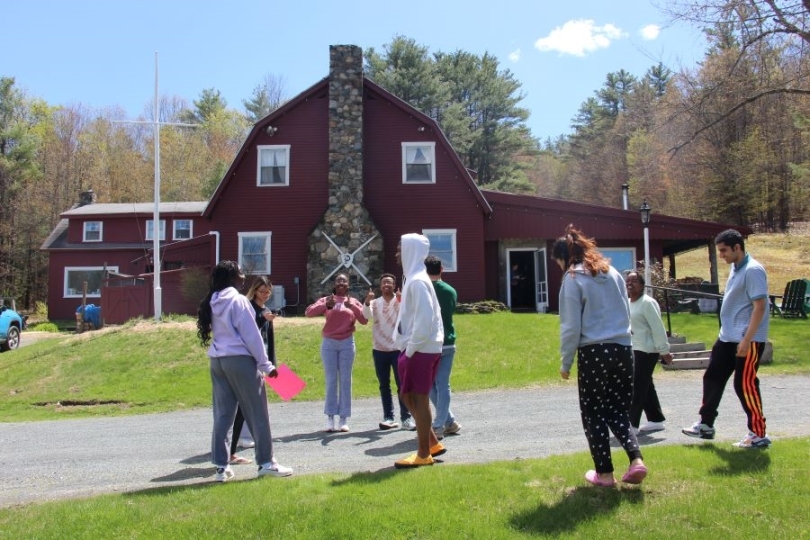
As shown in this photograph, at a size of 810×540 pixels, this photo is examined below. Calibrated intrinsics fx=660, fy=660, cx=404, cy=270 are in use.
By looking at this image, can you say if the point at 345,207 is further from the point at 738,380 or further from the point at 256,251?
the point at 738,380

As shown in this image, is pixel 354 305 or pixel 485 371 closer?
pixel 354 305

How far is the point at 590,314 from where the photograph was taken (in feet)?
14.2

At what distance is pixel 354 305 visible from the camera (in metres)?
7.58

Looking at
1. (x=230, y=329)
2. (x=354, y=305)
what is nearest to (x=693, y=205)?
(x=354, y=305)

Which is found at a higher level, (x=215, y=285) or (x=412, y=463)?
(x=215, y=285)

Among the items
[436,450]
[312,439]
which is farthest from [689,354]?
[436,450]

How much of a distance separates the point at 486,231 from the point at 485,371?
10311 millimetres

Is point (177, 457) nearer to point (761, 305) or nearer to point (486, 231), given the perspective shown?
point (761, 305)

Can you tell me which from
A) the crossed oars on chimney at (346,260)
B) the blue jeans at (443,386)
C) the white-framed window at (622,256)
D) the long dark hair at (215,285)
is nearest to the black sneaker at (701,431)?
the blue jeans at (443,386)

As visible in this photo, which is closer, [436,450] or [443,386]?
[436,450]

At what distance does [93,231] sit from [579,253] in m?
30.3

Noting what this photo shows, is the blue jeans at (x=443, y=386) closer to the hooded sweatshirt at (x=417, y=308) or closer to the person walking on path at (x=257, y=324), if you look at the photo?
the hooded sweatshirt at (x=417, y=308)

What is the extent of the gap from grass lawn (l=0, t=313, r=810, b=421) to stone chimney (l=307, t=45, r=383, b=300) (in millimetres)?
3273

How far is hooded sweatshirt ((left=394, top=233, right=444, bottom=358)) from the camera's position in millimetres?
5109
